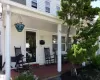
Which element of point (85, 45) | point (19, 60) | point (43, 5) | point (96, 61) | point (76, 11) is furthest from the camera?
point (43, 5)

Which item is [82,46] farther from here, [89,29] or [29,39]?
[29,39]

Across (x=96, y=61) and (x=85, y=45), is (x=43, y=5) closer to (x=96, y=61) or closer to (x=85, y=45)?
(x=96, y=61)

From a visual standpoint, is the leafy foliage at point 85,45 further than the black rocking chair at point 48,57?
No

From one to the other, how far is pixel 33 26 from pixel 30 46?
1.35 m

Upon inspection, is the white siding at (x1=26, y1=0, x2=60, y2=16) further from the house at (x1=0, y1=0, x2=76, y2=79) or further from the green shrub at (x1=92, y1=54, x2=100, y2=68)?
the green shrub at (x1=92, y1=54, x2=100, y2=68)

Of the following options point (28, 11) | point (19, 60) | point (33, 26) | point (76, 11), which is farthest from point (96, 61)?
point (28, 11)

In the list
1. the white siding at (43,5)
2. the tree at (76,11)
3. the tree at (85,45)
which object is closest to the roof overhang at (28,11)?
the tree at (76,11)

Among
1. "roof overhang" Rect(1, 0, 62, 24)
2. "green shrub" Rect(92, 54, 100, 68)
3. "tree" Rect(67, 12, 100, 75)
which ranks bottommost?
"green shrub" Rect(92, 54, 100, 68)

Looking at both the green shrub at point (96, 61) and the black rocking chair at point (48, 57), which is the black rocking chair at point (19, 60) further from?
the green shrub at point (96, 61)

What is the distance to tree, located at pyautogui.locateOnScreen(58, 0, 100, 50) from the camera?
8711 mm

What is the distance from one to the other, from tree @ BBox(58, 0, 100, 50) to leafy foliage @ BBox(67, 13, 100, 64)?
0.57m

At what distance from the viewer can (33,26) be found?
35.3 ft

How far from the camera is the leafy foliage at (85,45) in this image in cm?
809

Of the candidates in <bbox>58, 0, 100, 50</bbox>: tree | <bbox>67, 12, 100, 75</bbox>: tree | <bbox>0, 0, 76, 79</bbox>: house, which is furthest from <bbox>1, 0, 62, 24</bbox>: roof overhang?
<bbox>67, 12, 100, 75</bbox>: tree
